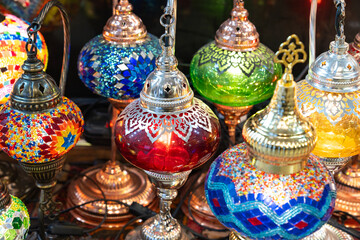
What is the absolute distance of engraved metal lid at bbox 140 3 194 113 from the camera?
2.45ft

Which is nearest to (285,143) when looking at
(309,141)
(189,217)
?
(309,141)

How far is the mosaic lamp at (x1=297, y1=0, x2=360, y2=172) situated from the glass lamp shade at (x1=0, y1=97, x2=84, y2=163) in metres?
0.38

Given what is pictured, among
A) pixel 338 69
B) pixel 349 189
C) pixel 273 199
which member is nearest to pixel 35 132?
pixel 273 199

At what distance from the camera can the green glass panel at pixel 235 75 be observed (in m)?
0.89

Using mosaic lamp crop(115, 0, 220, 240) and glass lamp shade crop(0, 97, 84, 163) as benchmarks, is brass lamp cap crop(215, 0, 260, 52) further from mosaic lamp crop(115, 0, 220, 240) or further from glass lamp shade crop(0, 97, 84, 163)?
glass lamp shade crop(0, 97, 84, 163)

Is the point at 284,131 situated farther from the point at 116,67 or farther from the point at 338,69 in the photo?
the point at 116,67

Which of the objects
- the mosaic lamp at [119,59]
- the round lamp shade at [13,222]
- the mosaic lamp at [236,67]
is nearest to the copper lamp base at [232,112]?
the mosaic lamp at [236,67]

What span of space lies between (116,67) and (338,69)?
0.39 m

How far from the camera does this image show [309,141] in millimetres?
641

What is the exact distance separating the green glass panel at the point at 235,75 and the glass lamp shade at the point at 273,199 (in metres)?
0.22

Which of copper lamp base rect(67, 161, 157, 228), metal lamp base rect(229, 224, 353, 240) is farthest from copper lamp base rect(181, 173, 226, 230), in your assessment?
metal lamp base rect(229, 224, 353, 240)

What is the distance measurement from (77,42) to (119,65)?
0.37m

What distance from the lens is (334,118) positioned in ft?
2.50

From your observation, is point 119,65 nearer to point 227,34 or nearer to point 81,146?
A: point 227,34
